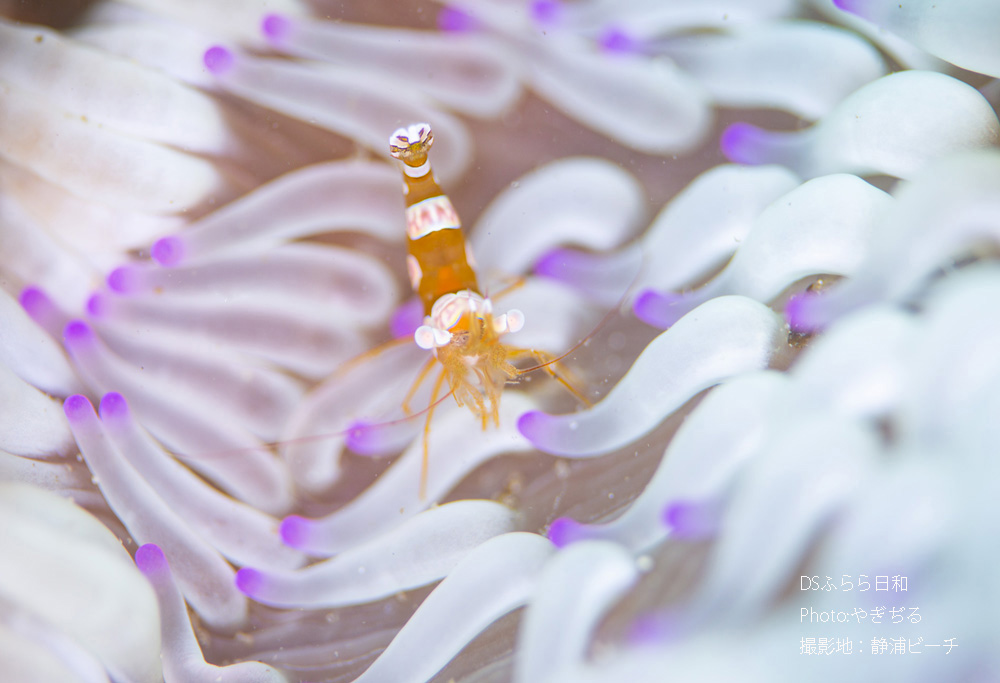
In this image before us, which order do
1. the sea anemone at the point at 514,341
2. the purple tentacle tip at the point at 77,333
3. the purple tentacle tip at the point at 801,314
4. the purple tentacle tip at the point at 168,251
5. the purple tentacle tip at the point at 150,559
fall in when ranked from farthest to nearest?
the purple tentacle tip at the point at 168,251
the purple tentacle tip at the point at 77,333
the purple tentacle tip at the point at 150,559
the purple tentacle tip at the point at 801,314
the sea anemone at the point at 514,341

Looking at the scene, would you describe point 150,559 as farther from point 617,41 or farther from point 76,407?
point 617,41

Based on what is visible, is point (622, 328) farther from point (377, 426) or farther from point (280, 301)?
point (280, 301)

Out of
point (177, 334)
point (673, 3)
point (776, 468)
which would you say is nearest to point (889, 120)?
point (673, 3)

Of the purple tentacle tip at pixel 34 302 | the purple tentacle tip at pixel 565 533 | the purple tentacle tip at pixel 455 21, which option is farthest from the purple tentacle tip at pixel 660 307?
the purple tentacle tip at pixel 34 302

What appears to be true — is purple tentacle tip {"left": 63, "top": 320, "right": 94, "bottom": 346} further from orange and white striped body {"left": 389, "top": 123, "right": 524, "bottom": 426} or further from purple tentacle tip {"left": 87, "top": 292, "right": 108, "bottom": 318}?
orange and white striped body {"left": 389, "top": 123, "right": 524, "bottom": 426}

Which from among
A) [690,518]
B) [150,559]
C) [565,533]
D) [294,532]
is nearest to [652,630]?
[690,518]

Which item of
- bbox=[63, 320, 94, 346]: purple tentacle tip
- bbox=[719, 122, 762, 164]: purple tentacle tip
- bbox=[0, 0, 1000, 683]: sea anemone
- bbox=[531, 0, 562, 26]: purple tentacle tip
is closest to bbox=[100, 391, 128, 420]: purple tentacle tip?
bbox=[0, 0, 1000, 683]: sea anemone

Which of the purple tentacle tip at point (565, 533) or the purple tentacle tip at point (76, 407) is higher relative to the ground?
the purple tentacle tip at point (565, 533)

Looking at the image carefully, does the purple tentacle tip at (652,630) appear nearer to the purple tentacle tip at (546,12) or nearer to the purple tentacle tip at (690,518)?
the purple tentacle tip at (690,518)
